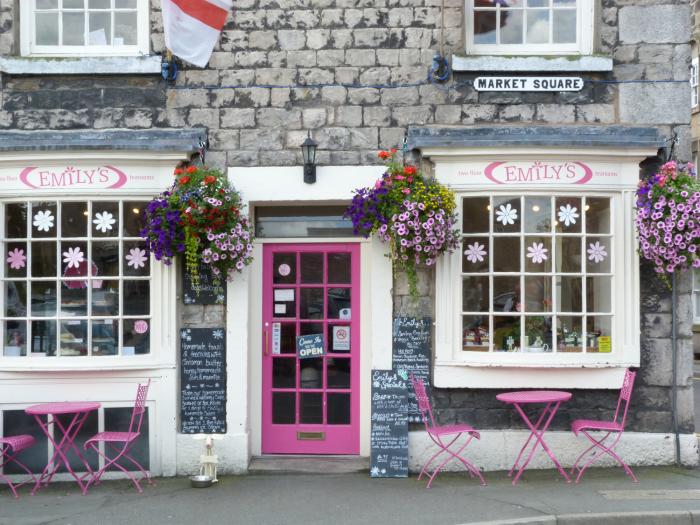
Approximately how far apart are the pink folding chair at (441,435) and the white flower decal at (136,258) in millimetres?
2808

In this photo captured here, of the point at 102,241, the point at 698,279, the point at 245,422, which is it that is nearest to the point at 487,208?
the point at 245,422

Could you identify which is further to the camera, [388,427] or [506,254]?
[506,254]

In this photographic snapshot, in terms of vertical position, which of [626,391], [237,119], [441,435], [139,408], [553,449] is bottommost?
[553,449]

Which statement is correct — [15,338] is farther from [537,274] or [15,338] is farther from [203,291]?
[537,274]

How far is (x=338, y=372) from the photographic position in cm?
787

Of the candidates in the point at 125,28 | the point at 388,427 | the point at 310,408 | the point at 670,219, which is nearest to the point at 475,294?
the point at 388,427

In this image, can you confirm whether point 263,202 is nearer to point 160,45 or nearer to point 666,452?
point 160,45

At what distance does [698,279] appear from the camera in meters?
20.0

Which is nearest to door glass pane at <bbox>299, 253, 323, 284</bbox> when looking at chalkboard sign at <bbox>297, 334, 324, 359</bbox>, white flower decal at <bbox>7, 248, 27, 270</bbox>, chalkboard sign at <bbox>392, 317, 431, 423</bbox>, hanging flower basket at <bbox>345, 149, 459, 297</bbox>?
chalkboard sign at <bbox>297, 334, 324, 359</bbox>

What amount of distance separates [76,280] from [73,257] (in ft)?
0.73

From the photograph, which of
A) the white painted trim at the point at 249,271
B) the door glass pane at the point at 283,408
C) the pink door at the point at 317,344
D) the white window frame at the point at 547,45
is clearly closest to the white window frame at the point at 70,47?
the white painted trim at the point at 249,271

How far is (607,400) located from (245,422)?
3469 millimetres

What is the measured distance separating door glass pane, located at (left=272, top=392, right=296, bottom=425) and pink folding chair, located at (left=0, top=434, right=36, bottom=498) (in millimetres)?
2285

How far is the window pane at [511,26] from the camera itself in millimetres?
7746
